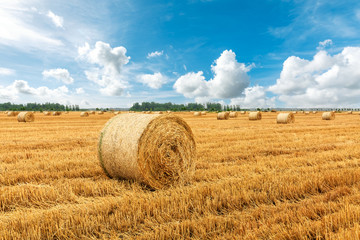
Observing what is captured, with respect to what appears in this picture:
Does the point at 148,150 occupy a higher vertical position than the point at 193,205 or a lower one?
higher

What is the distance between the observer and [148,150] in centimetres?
582

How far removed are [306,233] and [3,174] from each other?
672cm

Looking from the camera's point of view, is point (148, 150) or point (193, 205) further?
point (148, 150)

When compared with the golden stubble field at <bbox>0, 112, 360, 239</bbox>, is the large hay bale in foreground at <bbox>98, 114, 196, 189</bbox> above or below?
above

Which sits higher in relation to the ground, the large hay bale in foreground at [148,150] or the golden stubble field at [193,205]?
the large hay bale in foreground at [148,150]

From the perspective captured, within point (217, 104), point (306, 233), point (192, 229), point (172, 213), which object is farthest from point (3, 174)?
point (217, 104)

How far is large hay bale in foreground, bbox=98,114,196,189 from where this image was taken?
18.5 feet

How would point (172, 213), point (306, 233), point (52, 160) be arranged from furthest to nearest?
1. point (52, 160)
2. point (172, 213)
3. point (306, 233)

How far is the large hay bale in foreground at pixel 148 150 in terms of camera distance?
5.65 m

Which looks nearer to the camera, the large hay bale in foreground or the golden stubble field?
the golden stubble field

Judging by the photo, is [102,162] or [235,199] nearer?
[235,199]

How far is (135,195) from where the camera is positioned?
4.58m

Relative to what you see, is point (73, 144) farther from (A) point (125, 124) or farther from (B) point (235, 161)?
(B) point (235, 161)

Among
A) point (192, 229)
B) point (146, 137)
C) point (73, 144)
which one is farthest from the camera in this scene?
point (73, 144)
